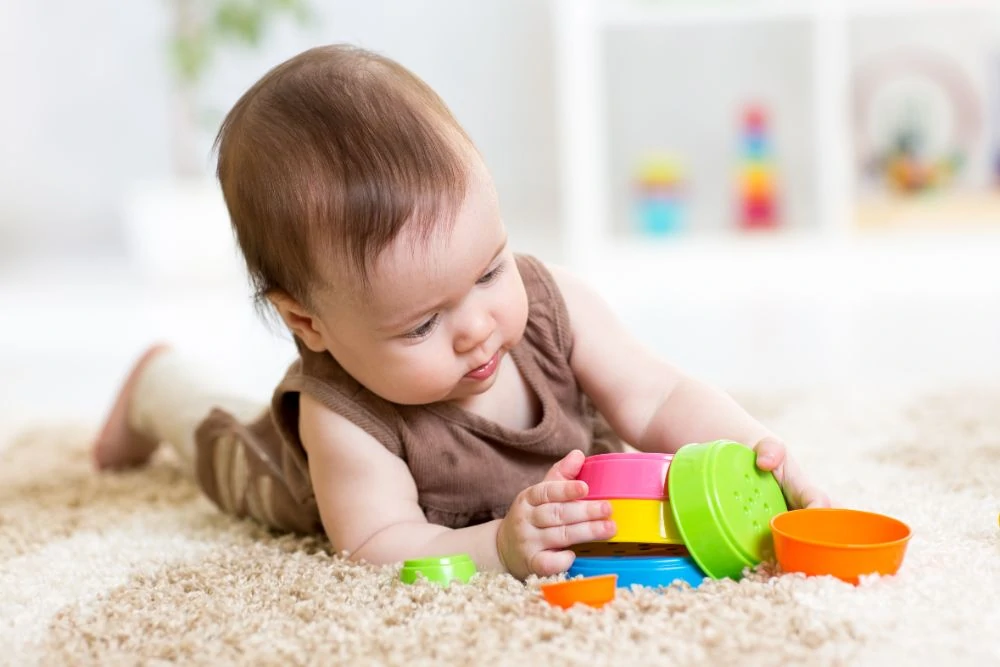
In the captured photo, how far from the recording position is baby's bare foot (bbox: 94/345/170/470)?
1.38m

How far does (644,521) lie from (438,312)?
0.21 meters

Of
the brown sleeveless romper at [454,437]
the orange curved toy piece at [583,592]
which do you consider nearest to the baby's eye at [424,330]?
the brown sleeveless romper at [454,437]

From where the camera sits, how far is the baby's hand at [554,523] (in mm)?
786

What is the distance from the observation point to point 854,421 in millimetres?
1355

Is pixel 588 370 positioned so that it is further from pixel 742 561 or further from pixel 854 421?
pixel 854 421

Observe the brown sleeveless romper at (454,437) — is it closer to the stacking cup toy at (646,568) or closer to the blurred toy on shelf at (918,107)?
the stacking cup toy at (646,568)

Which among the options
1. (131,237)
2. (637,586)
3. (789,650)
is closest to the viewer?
(789,650)

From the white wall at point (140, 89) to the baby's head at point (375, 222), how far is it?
2.61m

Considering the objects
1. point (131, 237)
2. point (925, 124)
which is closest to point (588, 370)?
point (925, 124)

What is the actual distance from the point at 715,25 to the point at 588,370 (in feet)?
8.00

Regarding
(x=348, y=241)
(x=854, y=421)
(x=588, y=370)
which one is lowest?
(x=854, y=421)

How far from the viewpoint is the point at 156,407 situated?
4.48 ft

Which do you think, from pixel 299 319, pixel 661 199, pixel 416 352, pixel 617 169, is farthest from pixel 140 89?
pixel 416 352

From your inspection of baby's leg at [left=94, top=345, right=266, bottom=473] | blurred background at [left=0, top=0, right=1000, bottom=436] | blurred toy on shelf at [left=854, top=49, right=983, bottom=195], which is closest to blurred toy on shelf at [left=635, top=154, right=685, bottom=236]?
blurred background at [left=0, top=0, right=1000, bottom=436]
